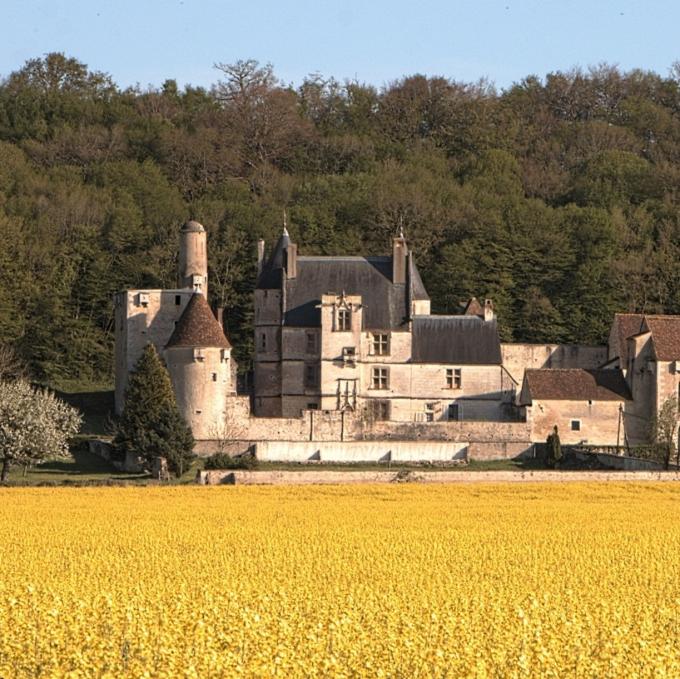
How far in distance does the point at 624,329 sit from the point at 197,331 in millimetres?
17945

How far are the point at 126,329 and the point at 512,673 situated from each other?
5073cm

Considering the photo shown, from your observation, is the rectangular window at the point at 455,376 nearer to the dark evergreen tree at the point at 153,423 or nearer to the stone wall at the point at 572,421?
the stone wall at the point at 572,421

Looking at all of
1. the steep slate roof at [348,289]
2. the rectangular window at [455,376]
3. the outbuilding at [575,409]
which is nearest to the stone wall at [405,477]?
the outbuilding at [575,409]

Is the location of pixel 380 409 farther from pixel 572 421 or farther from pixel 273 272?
pixel 572 421

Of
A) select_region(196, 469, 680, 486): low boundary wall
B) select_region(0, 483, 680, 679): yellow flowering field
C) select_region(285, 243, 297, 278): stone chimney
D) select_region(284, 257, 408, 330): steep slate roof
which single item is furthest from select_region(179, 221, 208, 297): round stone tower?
select_region(0, 483, 680, 679): yellow flowering field

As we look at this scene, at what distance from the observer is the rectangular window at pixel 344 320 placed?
6700 cm

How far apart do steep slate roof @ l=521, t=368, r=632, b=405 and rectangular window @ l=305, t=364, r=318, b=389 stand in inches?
329

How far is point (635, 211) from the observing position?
92062mm

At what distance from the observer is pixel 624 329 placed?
68.9m

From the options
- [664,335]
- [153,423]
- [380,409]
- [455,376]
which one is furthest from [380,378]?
[153,423]

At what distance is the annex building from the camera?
63281 millimetres

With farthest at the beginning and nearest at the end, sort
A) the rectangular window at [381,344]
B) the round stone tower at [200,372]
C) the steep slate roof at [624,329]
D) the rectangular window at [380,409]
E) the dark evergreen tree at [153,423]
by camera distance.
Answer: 1. the steep slate roof at [624,329]
2. the rectangular window at [381,344]
3. the rectangular window at [380,409]
4. the round stone tower at [200,372]
5. the dark evergreen tree at [153,423]

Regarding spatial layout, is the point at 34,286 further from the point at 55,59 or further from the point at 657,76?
the point at 657,76

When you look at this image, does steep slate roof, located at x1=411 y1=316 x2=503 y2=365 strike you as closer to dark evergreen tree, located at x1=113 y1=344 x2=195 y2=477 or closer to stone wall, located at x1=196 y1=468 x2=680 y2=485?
dark evergreen tree, located at x1=113 y1=344 x2=195 y2=477
